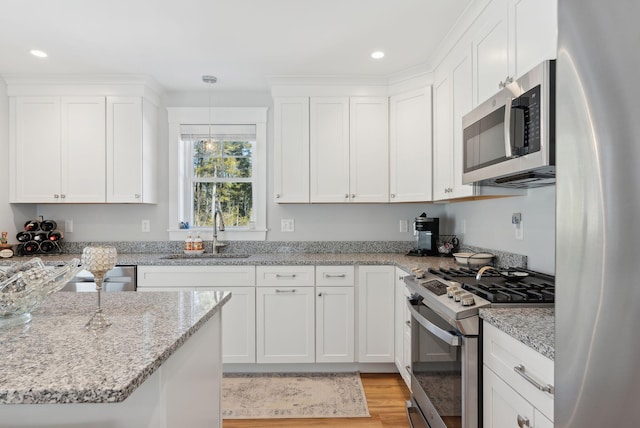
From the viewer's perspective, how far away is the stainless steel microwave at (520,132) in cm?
129

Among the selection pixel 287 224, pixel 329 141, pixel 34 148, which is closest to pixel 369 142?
pixel 329 141

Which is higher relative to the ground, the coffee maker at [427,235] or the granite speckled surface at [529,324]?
Result: the coffee maker at [427,235]

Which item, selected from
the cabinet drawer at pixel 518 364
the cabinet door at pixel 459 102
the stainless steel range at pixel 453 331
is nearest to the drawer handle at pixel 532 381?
the cabinet drawer at pixel 518 364

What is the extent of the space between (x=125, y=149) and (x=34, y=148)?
0.77 meters

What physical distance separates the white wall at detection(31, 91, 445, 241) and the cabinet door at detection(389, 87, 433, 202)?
42 centimetres

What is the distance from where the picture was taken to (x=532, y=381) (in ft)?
3.51

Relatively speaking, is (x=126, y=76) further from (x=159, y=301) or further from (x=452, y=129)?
(x=452, y=129)

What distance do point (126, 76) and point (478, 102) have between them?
278 cm

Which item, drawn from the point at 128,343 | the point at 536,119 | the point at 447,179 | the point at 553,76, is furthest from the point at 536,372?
the point at 447,179

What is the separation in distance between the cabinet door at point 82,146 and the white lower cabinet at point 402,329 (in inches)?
103

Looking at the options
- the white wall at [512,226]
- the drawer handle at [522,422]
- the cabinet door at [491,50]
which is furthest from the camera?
the white wall at [512,226]

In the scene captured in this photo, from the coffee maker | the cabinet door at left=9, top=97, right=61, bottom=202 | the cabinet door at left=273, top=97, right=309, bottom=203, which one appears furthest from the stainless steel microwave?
the cabinet door at left=9, top=97, right=61, bottom=202

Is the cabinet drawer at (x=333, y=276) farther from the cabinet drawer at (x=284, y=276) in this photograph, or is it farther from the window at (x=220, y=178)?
the window at (x=220, y=178)

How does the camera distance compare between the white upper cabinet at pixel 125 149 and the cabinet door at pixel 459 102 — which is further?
the white upper cabinet at pixel 125 149
